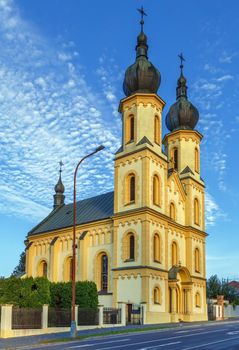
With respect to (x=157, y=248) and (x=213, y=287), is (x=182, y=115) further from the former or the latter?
(x=213, y=287)

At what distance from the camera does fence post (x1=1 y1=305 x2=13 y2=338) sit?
82.0 ft

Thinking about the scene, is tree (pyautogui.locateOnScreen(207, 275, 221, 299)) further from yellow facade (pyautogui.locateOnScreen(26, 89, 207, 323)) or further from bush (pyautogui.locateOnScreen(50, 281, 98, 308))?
bush (pyautogui.locateOnScreen(50, 281, 98, 308))

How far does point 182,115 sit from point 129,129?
862 cm

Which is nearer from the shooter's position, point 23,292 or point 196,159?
point 23,292

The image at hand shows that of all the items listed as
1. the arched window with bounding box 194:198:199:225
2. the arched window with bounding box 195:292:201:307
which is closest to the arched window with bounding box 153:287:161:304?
the arched window with bounding box 195:292:201:307

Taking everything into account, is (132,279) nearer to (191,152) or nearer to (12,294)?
(12,294)

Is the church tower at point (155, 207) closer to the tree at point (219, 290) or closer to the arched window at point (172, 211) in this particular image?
the arched window at point (172, 211)

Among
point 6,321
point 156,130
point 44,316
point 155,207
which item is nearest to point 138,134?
point 156,130

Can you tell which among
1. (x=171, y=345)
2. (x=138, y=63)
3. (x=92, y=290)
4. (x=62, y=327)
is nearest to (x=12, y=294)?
(x=62, y=327)

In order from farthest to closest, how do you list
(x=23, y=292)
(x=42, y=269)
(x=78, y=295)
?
(x=42, y=269) → (x=78, y=295) → (x=23, y=292)

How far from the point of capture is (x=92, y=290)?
115ft

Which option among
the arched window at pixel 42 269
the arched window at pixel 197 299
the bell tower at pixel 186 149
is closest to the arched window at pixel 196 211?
the bell tower at pixel 186 149

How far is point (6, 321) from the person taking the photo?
82.5ft

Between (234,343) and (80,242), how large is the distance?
27.3m
